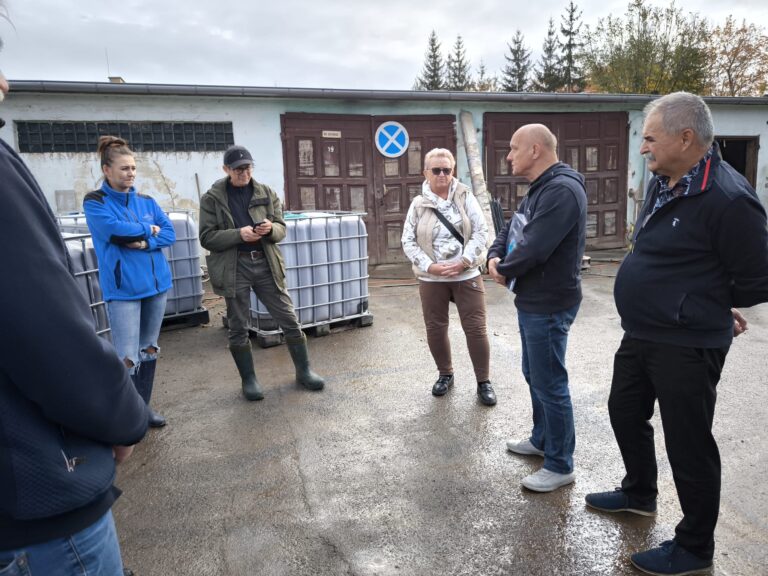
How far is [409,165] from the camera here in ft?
34.9

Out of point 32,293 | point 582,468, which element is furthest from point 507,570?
point 32,293

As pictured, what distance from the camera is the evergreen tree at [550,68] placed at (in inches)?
1326

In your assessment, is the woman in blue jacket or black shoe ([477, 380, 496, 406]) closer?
the woman in blue jacket

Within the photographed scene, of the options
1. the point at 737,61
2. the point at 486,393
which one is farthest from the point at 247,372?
the point at 737,61

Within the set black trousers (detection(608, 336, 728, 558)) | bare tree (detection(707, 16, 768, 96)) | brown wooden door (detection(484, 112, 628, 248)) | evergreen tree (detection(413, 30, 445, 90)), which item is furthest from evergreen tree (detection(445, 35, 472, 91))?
black trousers (detection(608, 336, 728, 558))

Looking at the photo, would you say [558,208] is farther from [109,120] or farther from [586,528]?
[109,120]

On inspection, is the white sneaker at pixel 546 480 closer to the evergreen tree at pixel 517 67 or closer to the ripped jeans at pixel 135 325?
the ripped jeans at pixel 135 325

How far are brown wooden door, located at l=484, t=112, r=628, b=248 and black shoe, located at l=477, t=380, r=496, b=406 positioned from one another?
7609mm

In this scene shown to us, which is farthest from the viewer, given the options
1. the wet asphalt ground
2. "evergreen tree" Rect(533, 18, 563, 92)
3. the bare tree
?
"evergreen tree" Rect(533, 18, 563, 92)

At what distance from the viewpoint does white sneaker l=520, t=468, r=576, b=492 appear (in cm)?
289

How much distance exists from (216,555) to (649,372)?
2.10m

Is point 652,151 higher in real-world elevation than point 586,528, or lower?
higher

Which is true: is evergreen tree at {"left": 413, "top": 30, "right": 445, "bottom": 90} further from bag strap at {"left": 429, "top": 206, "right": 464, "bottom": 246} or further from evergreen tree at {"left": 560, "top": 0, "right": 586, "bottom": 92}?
bag strap at {"left": 429, "top": 206, "right": 464, "bottom": 246}

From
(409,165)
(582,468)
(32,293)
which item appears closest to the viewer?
(32,293)
